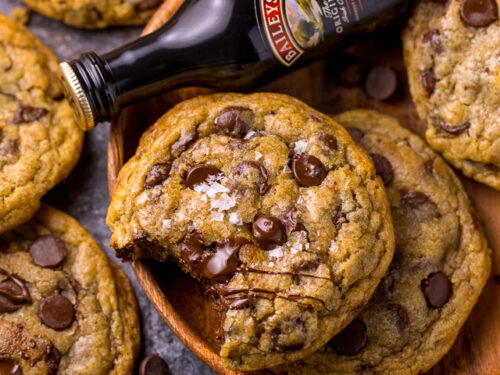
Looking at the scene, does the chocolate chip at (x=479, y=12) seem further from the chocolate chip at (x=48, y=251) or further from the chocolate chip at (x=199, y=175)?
the chocolate chip at (x=48, y=251)

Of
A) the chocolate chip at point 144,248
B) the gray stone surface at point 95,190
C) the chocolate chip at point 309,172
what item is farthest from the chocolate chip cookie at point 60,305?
the chocolate chip at point 309,172

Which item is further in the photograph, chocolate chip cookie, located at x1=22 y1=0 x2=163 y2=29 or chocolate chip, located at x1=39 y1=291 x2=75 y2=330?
chocolate chip cookie, located at x1=22 y1=0 x2=163 y2=29

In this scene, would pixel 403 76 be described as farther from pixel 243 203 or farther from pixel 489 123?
pixel 243 203

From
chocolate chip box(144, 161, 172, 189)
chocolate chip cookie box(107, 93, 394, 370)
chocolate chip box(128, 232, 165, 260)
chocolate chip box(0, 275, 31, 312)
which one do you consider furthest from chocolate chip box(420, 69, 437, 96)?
chocolate chip box(0, 275, 31, 312)

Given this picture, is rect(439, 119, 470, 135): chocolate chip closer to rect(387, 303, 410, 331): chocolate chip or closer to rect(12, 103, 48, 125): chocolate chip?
rect(387, 303, 410, 331): chocolate chip

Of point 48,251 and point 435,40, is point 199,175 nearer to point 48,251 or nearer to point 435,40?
point 48,251

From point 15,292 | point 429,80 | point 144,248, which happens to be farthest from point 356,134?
point 15,292
